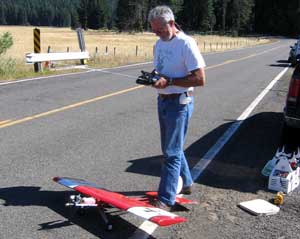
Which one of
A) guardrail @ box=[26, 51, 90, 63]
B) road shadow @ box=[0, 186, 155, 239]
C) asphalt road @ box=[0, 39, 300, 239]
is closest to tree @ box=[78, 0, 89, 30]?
guardrail @ box=[26, 51, 90, 63]

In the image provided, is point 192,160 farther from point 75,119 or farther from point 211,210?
point 75,119

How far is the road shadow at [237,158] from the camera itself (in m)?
5.86

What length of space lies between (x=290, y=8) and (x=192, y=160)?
14304 cm

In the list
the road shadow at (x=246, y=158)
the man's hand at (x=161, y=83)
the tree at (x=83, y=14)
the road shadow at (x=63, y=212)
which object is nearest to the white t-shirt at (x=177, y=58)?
the man's hand at (x=161, y=83)

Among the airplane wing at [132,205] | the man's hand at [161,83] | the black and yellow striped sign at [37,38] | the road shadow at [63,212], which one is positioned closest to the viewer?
the airplane wing at [132,205]

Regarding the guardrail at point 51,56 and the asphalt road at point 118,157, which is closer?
the asphalt road at point 118,157

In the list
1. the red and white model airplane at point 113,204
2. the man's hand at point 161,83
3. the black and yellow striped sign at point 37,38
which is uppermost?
the man's hand at point 161,83

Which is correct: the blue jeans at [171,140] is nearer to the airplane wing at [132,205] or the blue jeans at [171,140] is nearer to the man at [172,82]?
the man at [172,82]

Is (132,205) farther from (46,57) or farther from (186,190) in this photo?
(46,57)

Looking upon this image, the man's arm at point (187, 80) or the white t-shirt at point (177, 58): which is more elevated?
the white t-shirt at point (177, 58)

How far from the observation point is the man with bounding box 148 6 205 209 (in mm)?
4422

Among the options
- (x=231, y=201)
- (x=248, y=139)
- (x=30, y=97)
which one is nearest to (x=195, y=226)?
(x=231, y=201)

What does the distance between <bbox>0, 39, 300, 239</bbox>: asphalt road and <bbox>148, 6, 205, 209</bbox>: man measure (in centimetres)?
42

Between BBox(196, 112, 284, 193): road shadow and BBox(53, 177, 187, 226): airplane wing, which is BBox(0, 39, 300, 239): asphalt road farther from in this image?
BBox(53, 177, 187, 226): airplane wing
